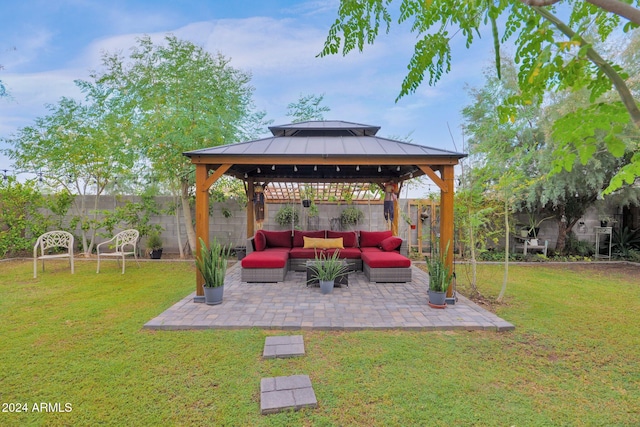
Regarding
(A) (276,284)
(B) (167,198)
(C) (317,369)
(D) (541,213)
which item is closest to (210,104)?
(B) (167,198)

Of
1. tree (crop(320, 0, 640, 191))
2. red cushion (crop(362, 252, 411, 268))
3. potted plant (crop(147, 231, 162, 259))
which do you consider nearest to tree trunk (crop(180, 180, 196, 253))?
potted plant (crop(147, 231, 162, 259))

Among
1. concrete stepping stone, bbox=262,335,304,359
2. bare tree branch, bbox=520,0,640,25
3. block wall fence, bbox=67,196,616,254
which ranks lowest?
concrete stepping stone, bbox=262,335,304,359

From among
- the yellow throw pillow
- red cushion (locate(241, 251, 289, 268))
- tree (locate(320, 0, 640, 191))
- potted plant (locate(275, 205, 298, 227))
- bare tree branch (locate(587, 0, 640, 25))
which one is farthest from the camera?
potted plant (locate(275, 205, 298, 227))

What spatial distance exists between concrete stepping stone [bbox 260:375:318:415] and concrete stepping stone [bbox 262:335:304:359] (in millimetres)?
410

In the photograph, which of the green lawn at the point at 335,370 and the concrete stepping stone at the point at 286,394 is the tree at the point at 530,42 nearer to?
the green lawn at the point at 335,370

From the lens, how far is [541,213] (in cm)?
940

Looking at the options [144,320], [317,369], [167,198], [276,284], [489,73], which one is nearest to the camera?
[317,369]

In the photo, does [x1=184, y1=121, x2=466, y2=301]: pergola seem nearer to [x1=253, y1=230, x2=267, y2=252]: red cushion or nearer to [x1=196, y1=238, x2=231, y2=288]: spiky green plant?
[x1=196, y1=238, x2=231, y2=288]: spiky green plant

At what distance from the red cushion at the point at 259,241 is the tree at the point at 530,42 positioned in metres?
5.13

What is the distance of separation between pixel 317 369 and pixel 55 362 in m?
2.51

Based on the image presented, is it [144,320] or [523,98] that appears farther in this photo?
[144,320]

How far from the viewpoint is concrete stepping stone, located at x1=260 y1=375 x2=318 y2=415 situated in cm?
225

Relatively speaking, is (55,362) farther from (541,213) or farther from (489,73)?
(541,213)

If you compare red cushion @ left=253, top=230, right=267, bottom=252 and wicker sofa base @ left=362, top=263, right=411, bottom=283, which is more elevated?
red cushion @ left=253, top=230, right=267, bottom=252
